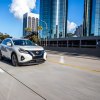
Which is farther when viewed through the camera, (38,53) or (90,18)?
(90,18)

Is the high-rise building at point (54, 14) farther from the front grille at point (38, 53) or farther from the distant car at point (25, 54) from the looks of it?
the front grille at point (38, 53)

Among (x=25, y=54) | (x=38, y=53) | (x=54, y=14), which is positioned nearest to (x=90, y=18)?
(x=54, y=14)

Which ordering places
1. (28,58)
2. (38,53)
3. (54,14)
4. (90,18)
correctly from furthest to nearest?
(90,18)
(54,14)
(38,53)
(28,58)

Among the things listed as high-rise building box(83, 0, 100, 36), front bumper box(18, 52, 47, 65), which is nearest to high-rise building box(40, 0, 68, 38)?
high-rise building box(83, 0, 100, 36)

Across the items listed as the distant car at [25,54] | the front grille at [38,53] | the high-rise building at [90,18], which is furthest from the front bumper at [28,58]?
the high-rise building at [90,18]

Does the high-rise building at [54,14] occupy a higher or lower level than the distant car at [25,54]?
higher

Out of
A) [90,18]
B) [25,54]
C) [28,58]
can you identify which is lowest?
[28,58]

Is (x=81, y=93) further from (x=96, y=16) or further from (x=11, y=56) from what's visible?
(x=96, y=16)

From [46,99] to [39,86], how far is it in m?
1.44

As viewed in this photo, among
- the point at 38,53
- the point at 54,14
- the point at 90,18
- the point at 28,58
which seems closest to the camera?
the point at 28,58

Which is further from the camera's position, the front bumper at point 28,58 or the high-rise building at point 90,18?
the high-rise building at point 90,18

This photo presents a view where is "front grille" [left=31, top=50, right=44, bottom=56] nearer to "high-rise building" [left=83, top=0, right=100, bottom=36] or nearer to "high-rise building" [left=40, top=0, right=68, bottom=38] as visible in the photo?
"high-rise building" [left=40, top=0, right=68, bottom=38]

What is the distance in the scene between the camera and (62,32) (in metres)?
134

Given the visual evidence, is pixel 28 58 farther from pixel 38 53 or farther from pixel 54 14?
pixel 54 14
